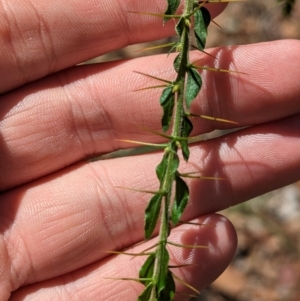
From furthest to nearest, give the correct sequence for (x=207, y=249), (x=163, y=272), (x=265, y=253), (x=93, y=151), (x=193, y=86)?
(x=265, y=253)
(x=93, y=151)
(x=207, y=249)
(x=193, y=86)
(x=163, y=272)

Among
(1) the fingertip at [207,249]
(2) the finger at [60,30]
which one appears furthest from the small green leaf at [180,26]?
(1) the fingertip at [207,249]

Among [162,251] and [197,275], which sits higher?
[162,251]

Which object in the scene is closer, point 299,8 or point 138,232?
point 138,232

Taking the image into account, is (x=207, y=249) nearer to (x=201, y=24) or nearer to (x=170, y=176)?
(x=170, y=176)

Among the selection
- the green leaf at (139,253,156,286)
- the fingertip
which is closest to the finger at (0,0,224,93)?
the fingertip

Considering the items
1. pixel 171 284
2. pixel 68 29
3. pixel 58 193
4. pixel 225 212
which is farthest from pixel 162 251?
pixel 225 212

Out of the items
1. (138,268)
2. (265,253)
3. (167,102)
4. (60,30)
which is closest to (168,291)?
(167,102)

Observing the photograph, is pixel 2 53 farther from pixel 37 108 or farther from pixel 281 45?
pixel 281 45
